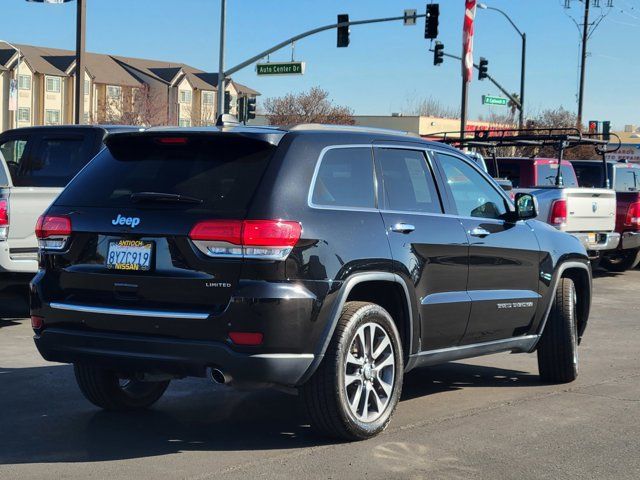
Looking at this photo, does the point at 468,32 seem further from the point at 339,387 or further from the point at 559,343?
the point at 339,387

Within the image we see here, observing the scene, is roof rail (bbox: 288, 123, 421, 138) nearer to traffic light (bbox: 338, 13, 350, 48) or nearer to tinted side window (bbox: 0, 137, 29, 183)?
tinted side window (bbox: 0, 137, 29, 183)

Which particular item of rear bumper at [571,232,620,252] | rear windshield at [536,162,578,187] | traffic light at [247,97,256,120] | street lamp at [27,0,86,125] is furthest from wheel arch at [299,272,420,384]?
traffic light at [247,97,256,120]

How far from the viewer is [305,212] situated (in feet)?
18.2

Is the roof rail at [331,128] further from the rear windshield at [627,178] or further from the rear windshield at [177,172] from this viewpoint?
the rear windshield at [627,178]

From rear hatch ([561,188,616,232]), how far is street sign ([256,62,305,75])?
19314mm

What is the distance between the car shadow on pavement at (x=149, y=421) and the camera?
5.71 meters

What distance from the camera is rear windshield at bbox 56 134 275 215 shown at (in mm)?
5531

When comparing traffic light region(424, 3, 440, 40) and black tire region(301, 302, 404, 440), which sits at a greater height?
traffic light region(424, 3, 440, 40)

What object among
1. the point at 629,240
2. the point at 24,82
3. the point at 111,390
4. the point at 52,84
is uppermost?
the point at 52,84

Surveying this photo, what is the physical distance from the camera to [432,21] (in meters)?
32.0

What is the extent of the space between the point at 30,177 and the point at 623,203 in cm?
1022

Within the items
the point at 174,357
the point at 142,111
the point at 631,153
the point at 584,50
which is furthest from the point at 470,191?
the point at 142,111

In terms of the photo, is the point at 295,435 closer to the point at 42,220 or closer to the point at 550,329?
the point at 42,220

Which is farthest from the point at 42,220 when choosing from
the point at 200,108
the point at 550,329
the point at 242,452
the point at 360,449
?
the point at 200,108
